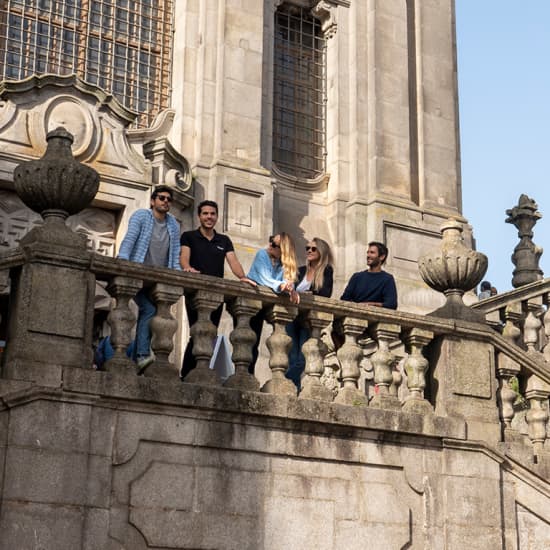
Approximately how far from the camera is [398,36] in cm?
2122

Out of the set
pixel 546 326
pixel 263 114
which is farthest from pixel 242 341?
pixel 263 114

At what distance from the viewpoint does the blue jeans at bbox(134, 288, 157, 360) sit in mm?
11789

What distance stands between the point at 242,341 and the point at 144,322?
86 cm

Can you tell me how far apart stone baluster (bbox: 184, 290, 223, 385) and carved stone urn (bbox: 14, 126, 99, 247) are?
124 cm

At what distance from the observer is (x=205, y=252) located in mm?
12727

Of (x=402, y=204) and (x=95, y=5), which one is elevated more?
(x=95, y=5)

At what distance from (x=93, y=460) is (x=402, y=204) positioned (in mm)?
10208

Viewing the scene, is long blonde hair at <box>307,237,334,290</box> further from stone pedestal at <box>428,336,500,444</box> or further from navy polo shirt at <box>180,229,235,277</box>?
stone pedestal at <box>428,336,500,444</box>

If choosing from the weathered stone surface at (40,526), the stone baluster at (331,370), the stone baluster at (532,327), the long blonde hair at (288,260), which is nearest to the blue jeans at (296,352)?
the long blonde hair at (288,260)

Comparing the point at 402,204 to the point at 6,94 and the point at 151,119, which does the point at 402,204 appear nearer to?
the point at 151,119

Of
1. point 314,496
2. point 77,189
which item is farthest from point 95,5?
point 314,496

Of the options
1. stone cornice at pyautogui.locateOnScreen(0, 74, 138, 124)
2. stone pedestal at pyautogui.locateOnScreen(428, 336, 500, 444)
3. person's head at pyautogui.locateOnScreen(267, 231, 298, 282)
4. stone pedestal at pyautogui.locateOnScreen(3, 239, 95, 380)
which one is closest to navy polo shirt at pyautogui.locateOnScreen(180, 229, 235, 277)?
person's head at pyautogui.locateOnScreen(267, 231, 298, 282)

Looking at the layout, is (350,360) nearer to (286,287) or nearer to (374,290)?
(286,287)

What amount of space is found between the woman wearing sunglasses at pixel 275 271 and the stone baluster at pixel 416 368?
132 cm
